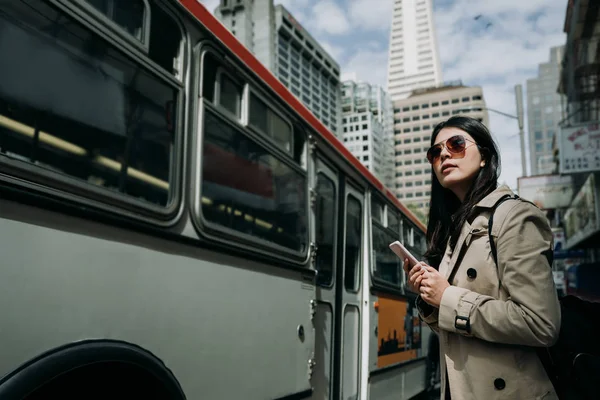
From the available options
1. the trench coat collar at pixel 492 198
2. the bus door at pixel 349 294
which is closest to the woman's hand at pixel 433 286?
the trench coat collar at pixel 492 198

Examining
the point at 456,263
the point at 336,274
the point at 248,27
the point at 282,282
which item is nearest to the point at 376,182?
the point at 336,274

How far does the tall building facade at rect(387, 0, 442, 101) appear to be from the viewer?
644 ft

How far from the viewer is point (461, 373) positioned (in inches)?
65.8

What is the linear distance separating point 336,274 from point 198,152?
231 centimetres

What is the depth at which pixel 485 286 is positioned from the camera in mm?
1659

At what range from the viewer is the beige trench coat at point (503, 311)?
1.53 meters

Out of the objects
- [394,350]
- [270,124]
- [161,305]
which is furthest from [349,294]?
[161,305]

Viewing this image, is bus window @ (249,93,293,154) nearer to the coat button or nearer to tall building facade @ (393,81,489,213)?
the coat button

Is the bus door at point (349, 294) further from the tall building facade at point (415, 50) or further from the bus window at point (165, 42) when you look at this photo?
the tall building facade at point (415, 50)

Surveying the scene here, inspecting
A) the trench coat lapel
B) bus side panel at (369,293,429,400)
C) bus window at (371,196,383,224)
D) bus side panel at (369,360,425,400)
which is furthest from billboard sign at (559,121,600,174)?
the trench coat lapel

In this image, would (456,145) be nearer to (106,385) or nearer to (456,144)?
(456,144)

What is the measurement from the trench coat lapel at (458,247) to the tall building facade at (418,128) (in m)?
131

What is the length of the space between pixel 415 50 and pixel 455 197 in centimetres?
20814

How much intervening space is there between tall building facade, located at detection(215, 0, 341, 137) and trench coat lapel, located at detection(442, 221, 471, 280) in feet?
299
